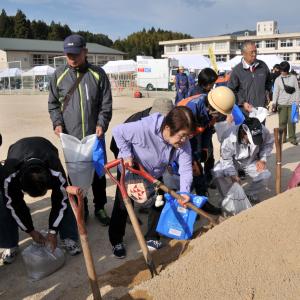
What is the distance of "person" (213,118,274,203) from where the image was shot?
4.21m

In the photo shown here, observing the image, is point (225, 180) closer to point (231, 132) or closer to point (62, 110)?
point (231, 132)

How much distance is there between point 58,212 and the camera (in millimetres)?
3146

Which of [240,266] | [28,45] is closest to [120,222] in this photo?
[240,266]

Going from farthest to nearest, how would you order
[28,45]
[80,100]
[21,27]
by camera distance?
[21,27] < [28,45] < [80,100]

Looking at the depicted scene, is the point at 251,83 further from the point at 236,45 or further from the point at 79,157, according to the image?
the point at 236,45

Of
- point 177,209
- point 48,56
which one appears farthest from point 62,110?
point 48,56

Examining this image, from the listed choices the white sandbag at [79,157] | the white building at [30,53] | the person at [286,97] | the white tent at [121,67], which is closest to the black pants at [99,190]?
the white sandbag at [79,157]

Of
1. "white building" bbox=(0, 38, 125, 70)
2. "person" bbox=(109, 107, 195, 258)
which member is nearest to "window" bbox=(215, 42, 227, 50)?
"white building" bbox=(0, 38, 125, 70)

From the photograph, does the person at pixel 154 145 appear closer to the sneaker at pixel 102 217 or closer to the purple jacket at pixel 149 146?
the purple jacket at pixel 149 146

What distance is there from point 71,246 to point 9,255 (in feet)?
1.79

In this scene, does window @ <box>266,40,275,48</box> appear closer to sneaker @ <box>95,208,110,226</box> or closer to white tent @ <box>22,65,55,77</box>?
white tent @ <box>22,65,55,77</box>

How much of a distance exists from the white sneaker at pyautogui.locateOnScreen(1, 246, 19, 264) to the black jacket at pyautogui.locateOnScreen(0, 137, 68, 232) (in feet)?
1.69

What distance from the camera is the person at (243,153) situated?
4.21m

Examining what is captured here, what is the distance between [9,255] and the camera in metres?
3.42
